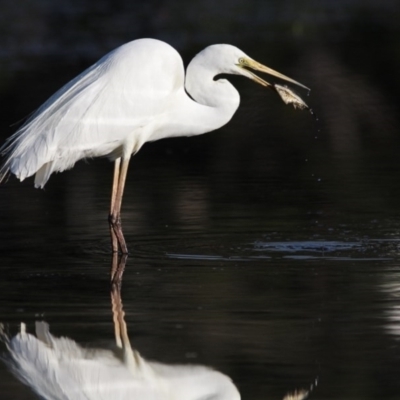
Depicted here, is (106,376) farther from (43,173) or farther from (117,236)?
(43,173)

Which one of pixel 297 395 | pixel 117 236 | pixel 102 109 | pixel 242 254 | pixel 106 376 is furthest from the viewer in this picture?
pixel 102 109

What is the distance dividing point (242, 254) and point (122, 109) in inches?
53.4

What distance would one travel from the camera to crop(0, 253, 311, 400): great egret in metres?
5.14

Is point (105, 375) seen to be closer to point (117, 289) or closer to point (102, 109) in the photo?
point (117, 289)

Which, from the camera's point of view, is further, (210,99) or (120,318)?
(210,99)

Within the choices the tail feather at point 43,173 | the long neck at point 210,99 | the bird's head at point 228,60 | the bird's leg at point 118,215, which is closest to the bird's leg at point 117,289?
the bird's leg at point 118,215

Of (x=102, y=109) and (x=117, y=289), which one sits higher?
(x=102, y=109)

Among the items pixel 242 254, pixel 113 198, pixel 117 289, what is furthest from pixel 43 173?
pixel 117 289

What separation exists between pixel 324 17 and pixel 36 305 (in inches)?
709

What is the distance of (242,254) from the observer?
25.8ft

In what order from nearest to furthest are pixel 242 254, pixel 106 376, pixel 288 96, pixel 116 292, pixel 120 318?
pixel 106 376 < pixel 120 318 < pixel 116 292 < pixel 242 254 < pixel 288 96

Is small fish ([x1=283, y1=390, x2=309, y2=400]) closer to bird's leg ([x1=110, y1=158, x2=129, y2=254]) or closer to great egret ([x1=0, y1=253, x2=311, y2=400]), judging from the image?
great egret ([x1=0, y1=253, x2=311, y2=400])

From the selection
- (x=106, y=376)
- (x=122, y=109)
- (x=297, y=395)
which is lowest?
(x=297, y=395)

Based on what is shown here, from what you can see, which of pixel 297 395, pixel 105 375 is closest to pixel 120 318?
pixel 105 375
